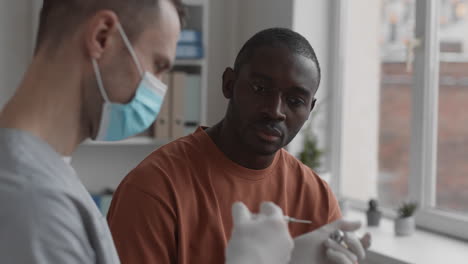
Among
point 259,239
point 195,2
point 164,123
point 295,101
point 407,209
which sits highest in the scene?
point 195,2

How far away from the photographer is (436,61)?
2.42 metres

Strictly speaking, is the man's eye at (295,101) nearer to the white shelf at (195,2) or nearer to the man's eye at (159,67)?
the man's eye at (159,67)

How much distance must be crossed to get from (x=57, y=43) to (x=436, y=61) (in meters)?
1.91

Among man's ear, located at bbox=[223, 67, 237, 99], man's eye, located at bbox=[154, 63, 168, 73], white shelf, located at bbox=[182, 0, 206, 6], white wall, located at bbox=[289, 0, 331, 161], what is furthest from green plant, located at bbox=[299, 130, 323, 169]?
man's eye, located at bbox=[154, 63, 168, 73]

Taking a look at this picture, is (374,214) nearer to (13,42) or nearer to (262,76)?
(262,76)

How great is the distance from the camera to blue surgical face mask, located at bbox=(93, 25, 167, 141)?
0.87 meters

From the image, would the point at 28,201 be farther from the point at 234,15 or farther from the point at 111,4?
the point at 234,15

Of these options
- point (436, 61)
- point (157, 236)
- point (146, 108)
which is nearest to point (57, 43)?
point (146, 108)

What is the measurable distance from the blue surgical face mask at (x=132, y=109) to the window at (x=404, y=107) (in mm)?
1637

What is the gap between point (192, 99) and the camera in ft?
9.34

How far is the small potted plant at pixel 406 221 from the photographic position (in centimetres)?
232

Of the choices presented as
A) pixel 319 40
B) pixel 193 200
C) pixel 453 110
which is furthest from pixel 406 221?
pixel 193 200

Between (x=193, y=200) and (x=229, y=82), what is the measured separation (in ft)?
1.01

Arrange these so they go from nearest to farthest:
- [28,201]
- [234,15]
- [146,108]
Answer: [28,201]
[146,108]
[234,15]
